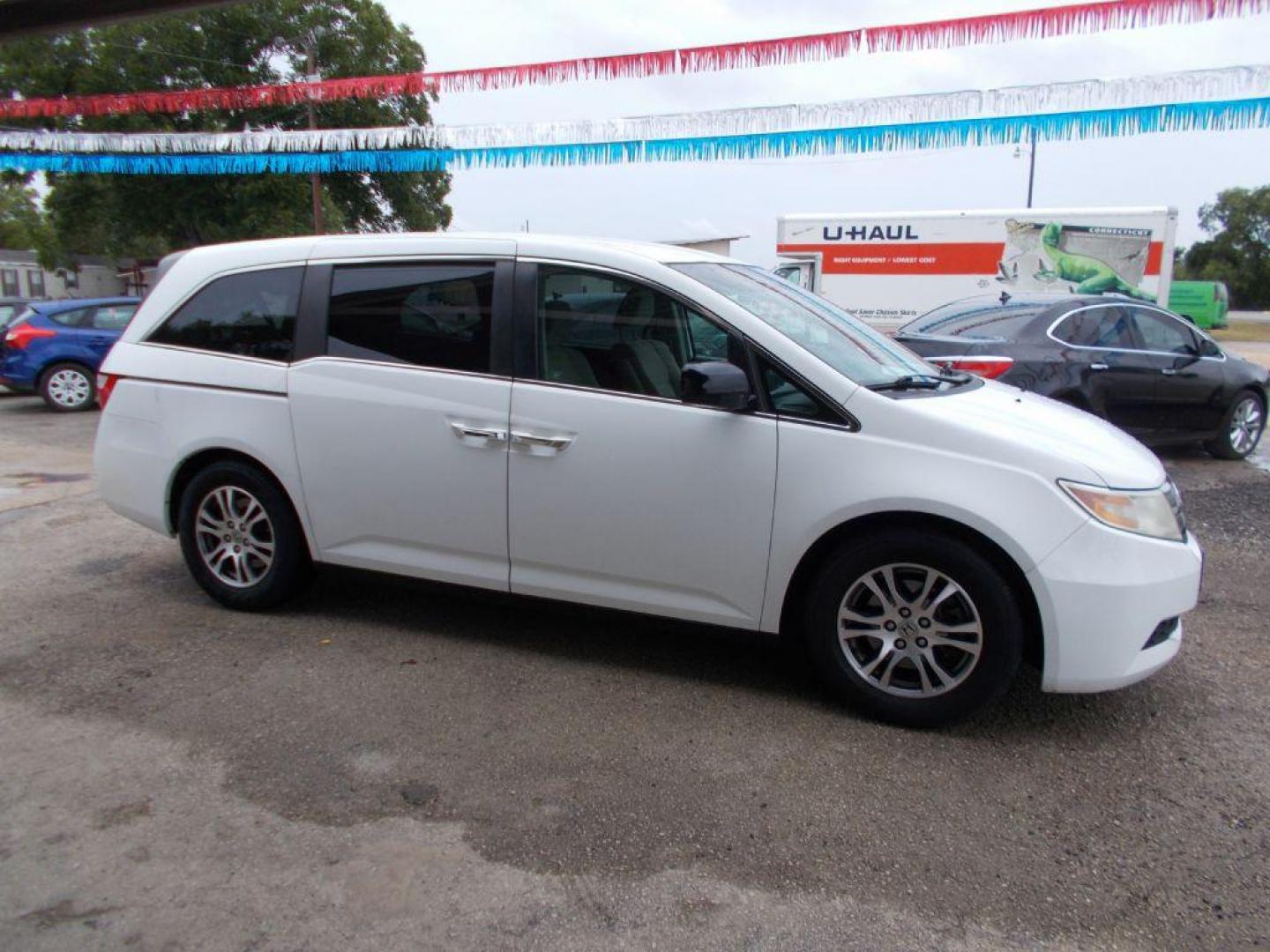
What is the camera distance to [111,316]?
12.5 m

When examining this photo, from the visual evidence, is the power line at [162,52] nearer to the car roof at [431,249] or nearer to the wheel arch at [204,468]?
the car roof at [431,249]

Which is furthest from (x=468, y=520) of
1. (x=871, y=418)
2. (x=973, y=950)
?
(x=973, y=950)

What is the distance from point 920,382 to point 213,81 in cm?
2814

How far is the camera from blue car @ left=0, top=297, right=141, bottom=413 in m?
12.1

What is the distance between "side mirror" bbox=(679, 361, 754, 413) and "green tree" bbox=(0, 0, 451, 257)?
2329 centimetres

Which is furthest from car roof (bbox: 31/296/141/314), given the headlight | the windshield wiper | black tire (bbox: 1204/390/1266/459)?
black tire (bbox: 1204/390/1266/459)

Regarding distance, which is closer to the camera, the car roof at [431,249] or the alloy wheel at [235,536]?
the car roof at [431,249]

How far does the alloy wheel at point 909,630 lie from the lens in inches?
125

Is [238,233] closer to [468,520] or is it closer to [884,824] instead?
[468,520]

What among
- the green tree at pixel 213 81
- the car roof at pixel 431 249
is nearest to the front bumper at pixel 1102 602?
the car roof at pixel 431 249

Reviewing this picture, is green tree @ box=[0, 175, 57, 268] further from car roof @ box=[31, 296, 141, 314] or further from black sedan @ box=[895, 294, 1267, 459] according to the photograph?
black sedan @ box=[895, 294, 1267, 459]

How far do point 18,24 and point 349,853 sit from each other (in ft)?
16.9

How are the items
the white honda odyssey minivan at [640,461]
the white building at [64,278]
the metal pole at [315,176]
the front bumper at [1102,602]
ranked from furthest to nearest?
the white building at [64,278] < the metal pole at [315,176] < the white honda odyssey minivan at [640,461] < the front bumper at [1102,602]

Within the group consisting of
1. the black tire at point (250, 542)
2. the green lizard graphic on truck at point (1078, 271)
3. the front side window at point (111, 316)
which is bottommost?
the black tire at point (250, 542)
